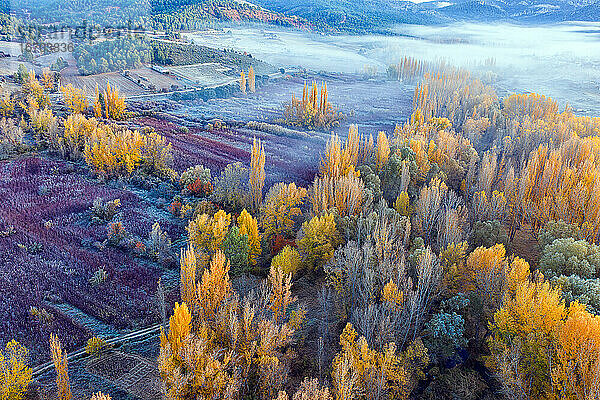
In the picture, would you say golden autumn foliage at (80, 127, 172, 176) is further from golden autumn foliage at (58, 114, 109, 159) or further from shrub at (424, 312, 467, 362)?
shrub at (424, 312, 467, 362)

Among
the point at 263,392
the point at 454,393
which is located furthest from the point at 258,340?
the point at 454,393

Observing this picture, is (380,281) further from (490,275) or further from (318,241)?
(490,275)

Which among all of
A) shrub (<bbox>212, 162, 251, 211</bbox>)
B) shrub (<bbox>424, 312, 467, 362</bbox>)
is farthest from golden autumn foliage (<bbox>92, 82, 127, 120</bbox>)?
shrub (<bbox>424, 312, 467, 362</bbox>)

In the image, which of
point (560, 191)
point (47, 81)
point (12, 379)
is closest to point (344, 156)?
point (560, 191)

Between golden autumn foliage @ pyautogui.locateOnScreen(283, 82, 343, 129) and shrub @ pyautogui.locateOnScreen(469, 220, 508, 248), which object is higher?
golden autumn foliage @ pyautogui.locateOnScreen(283, 82, 343, 129)

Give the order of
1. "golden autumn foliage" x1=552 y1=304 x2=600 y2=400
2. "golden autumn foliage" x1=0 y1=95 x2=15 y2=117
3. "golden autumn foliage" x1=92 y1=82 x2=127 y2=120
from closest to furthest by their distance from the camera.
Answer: "golden autumn foliage" x1=552 y1=304 x2=600 y2=400
"golden autumn foliage" x1=0 y1=95 x2=15 y2=117
"golden autumn foliage" x1=92 y1=82 x2=127 y2=120

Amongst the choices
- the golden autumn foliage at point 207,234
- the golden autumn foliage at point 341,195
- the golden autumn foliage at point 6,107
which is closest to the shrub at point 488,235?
the golden autumn foliage at point 341,195

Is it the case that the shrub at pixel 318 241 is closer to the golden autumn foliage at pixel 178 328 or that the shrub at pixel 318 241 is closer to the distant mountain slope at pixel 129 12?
the golden autumn foliage at pixel 178 328
